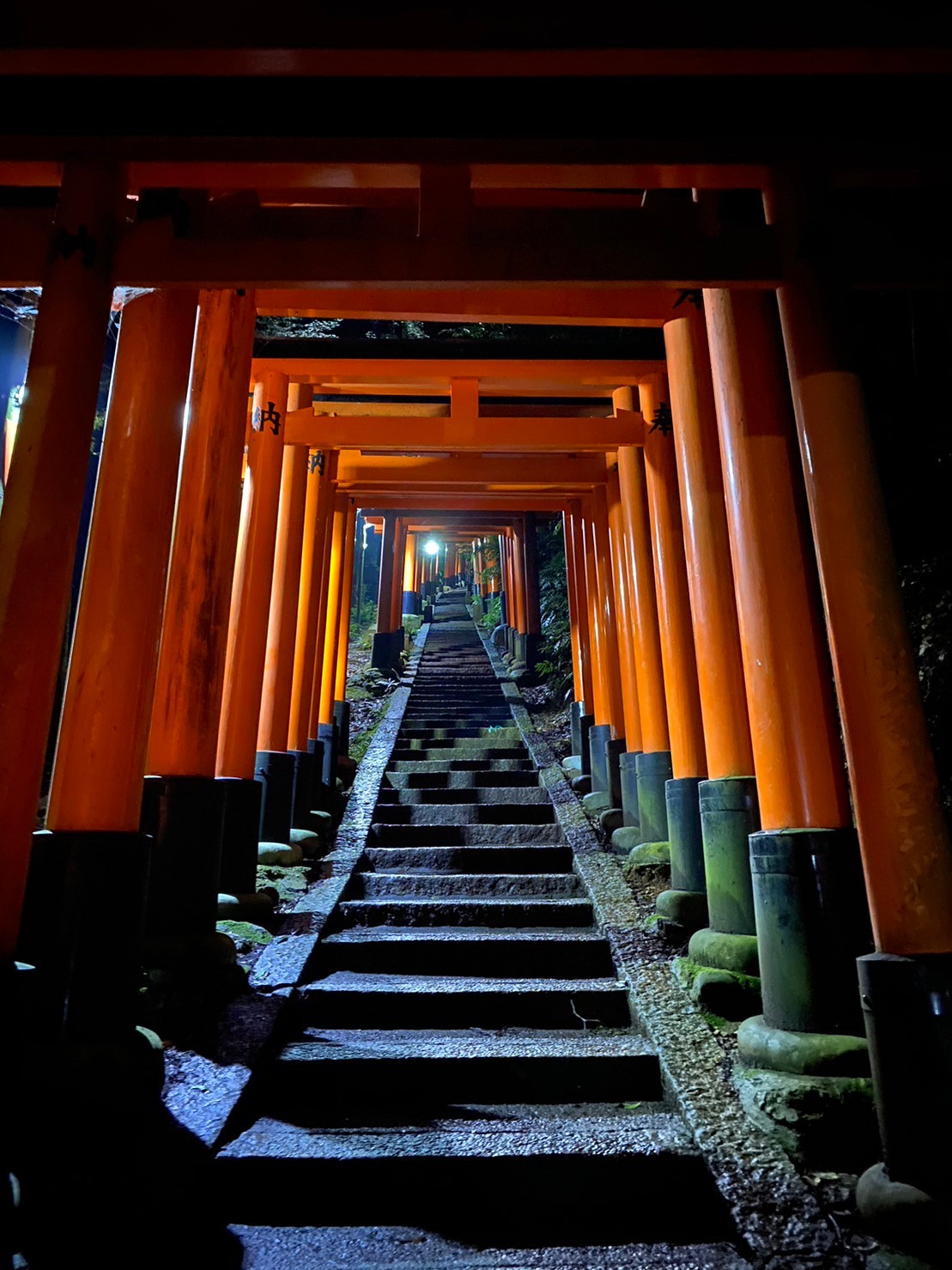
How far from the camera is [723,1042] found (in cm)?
348

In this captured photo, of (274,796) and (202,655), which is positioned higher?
(202,655)

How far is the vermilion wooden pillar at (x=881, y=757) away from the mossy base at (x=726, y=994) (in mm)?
1234

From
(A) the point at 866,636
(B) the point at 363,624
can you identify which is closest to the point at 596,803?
(A) the point at 866,636

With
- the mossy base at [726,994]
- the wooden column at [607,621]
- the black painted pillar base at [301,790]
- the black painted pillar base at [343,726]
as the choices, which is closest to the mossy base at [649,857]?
the mossy base at [726,994]

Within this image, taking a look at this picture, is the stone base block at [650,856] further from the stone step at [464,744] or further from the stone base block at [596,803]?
the stone step at [464,744]

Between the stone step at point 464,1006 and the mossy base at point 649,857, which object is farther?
the mossy base at point 649,857

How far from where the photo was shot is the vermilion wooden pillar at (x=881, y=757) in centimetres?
242

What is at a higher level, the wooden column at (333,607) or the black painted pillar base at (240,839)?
the wooden column at (333,607)

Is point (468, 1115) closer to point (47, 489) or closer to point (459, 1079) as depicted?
point (459, 1079)

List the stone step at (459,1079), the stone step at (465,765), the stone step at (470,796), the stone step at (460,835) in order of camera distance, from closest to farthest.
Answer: the stone step at (459,1079)
the stone step at (460,835)
the stone step at (470,796)
the stone step at (465,765)

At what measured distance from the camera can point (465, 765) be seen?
28.4 ft

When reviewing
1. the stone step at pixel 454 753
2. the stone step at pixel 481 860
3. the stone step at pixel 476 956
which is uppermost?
the stone step at pixel 454 753

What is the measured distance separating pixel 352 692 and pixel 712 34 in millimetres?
10493

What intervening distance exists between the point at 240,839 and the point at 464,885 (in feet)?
5.15
